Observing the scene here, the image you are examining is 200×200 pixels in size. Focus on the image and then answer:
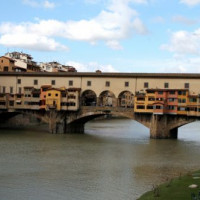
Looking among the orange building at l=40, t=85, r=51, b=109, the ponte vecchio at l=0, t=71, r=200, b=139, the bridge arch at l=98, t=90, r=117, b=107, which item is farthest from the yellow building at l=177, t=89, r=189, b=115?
the orange building at l=40, t=85, r=51, b=109

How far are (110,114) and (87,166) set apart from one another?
89.3ft

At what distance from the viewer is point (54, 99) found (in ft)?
189

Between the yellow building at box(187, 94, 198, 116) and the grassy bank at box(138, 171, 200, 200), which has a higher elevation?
the yellow building at box(187, 94, 198, 116)

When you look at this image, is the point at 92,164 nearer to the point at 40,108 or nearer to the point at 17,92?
the point at 40,108

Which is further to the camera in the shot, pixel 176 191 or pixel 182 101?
pixel 182 101

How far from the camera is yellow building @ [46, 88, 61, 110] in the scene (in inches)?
2263

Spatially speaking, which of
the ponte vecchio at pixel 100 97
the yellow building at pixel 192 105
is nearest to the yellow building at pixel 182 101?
the ponte vecchio at pixel 100 97

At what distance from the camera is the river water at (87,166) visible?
74.3 feet

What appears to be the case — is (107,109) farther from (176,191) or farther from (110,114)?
(176,191)

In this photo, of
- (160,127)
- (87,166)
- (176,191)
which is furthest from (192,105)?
(176,191)

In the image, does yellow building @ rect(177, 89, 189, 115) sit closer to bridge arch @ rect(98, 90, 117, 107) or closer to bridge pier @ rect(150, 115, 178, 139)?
bridge pier @ rect(150, 115, 178, 139)

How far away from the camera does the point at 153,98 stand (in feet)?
172

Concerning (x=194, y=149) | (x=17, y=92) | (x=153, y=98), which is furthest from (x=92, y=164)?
(x=17, y=92)

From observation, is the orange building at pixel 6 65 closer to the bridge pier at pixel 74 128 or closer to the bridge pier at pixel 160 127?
the bridge pier at pixel 74 128
